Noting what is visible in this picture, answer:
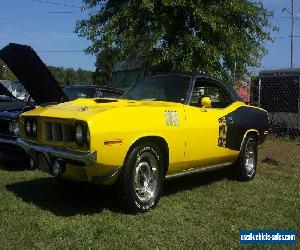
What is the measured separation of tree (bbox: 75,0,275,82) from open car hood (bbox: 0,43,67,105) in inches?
240

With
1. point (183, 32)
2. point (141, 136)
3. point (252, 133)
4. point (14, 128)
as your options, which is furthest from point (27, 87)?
point (183, 32)

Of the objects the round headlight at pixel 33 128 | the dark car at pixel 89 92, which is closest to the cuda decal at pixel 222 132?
the round headlight at pixel 33 128

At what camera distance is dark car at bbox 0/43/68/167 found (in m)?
8.05

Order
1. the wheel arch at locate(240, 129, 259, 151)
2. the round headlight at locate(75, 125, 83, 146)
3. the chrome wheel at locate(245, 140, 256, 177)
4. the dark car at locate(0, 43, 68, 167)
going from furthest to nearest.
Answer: the chrome wheel at locate(245, 140, 256, 177), the dark car at locate(0, 43, 68, 167), the wheel arch at locate(240, 129, 259, 151), the round headlight at locate(75, 125, 83, 146)

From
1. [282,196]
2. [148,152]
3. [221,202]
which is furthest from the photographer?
[282,196]

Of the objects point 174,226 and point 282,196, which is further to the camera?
point 282,196

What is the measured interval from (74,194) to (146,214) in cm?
138

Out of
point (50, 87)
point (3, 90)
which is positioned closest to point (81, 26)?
point (3, 90)

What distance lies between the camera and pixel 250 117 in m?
8.09

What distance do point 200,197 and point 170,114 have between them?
1262 millimetres

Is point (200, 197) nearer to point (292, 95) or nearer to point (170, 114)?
point (170, 114)

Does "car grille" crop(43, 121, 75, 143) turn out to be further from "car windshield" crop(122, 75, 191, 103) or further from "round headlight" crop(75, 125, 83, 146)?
"car windshield" crop(122, 75, 191, 103)

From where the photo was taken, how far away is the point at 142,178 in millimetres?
6004

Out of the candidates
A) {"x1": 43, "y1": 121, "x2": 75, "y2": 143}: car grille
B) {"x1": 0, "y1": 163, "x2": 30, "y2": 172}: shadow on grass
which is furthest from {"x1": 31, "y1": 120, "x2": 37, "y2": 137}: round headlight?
{"x1": 0, "y1": 163, "x2": 30, "y2": 172}: shadow on grass
